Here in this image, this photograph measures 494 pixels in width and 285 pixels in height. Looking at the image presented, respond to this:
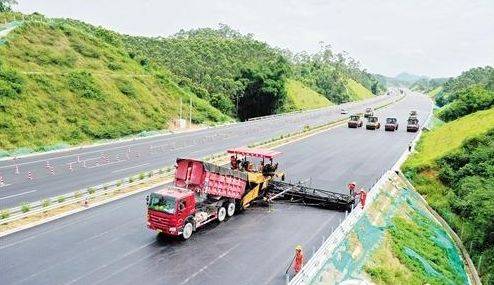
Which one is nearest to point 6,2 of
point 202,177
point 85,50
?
point 85,50

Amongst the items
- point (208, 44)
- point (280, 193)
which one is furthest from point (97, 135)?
point (208, 44)

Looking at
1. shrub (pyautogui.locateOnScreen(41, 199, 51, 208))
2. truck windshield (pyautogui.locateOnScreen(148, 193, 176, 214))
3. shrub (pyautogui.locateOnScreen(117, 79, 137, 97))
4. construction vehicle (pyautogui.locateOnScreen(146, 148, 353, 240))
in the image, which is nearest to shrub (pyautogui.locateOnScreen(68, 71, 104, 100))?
shrub (pyautogui.locateOnScreen(117, 79, 137, 97))

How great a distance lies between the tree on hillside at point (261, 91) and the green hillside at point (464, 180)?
161 ft

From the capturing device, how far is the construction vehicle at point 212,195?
829 inches

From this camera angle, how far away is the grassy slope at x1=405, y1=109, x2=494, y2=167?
1662 inches

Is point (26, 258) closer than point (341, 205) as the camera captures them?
Yes

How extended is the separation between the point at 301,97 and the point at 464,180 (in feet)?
308

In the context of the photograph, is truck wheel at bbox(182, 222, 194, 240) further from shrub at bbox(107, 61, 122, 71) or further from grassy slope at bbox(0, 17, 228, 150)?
shrub at bbox(107, 61, 122, 71)

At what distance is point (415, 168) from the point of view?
1565 inches

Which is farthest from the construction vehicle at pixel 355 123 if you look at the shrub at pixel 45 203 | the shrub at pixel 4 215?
the shrub at pixel 4 215

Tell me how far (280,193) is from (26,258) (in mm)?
14418

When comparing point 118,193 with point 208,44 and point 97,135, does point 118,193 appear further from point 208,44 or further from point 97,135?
point 208,44

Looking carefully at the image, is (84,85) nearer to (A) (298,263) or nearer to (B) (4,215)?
(B) (4,215)

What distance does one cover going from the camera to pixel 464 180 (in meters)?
36.7
